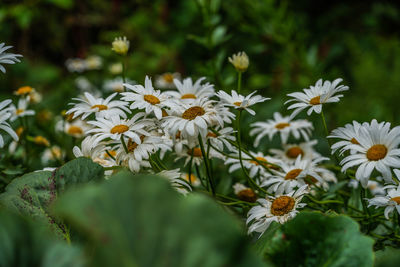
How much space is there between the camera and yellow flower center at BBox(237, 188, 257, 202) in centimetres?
60

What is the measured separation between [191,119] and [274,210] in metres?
0.15

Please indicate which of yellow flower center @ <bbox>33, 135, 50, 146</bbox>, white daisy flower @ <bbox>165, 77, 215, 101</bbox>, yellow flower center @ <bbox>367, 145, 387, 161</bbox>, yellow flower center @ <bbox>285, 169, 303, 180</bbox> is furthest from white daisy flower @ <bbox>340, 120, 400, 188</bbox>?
yellow flower center @ <bbox>33, 135, 50, 146</bbox>

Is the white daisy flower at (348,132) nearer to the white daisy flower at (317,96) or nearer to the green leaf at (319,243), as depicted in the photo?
the white daisy flower at (317,96)

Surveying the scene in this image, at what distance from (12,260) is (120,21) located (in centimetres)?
242

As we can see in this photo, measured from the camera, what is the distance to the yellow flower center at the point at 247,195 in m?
0.60

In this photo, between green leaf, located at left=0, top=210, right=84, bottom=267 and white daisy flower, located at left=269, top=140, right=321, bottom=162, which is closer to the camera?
green leaf, located at left=0, top=210, right=84, bottom=267

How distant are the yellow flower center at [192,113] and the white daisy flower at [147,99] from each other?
0.10ft

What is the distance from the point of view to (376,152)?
0.47 m

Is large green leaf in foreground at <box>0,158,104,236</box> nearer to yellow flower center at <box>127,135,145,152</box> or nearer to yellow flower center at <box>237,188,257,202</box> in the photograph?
yellow flower center at <box>127,135,145,152</box>

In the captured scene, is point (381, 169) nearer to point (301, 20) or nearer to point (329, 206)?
point (329, 206)

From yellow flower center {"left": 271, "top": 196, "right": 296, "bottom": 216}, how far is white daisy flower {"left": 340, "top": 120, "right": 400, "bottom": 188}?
0.08 meters

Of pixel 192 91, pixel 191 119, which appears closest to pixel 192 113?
pixel 191 119

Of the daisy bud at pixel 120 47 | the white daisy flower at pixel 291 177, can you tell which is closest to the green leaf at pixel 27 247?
the white daisy flower at pixel 291 177

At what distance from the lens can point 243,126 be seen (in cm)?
95
